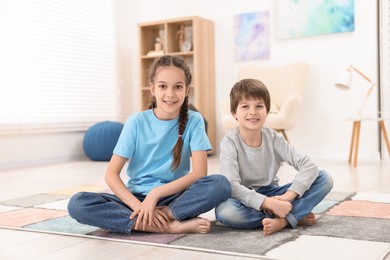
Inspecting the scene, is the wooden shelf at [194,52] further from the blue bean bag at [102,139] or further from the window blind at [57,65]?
the blue bean bag at [102,139]

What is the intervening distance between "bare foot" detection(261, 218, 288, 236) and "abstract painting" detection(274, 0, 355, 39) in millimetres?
3165

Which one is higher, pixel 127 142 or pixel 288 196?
pixel 127 142

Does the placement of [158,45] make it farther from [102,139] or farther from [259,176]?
[259,176]

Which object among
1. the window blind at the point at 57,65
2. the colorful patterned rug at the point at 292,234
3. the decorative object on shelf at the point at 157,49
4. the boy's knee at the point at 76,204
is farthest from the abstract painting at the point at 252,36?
the boy's knee at the point at 76,204

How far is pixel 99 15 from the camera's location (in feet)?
17.0

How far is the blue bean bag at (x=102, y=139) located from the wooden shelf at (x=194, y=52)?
63 centimetres

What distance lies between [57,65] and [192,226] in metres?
3.37

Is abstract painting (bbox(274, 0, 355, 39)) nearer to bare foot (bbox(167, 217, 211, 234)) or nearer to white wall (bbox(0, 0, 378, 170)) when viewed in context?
white wall (bbox(0, 0, 378, 170))

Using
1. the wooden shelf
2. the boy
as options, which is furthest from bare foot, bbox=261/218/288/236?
the wooden shelf

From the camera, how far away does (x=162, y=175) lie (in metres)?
1.76

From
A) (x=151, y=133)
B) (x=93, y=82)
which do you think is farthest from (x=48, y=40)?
(x=151, y=133)

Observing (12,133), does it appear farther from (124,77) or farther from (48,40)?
(124,77)

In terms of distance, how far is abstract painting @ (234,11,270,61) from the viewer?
4809 millimetres

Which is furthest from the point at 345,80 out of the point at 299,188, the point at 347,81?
the point at 299,188
